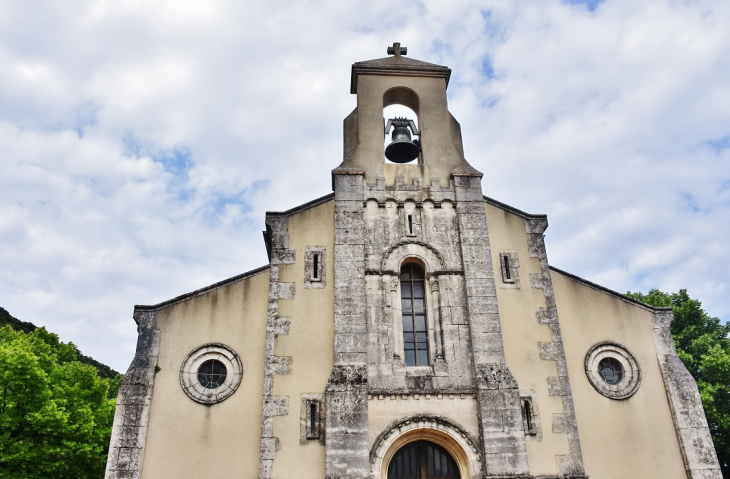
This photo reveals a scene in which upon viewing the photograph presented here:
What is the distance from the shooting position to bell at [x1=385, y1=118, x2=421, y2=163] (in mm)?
15420

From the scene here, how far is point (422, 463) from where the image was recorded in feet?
39.0

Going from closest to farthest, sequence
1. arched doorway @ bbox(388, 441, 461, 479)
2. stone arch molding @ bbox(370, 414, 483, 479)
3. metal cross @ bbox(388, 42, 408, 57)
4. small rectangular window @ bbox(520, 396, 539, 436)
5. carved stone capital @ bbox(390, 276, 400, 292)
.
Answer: stone arch molding @ bbox(370, 414, 483, 479)
arched doorway @ bbox(388, 441, 461, 479)
small rectangular window @ bbox(520, 396, 539, 436)
carved stone capital @ bbox(390, 276, 400, 292)
metal cross @ bbox(388, 42, 408, 57)

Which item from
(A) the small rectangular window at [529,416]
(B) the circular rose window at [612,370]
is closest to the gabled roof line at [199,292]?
(A) the small rectangular window at [529,416]

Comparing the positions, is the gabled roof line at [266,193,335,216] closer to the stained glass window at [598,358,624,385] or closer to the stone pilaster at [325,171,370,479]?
the stone pilaster at [325,171,370,479]

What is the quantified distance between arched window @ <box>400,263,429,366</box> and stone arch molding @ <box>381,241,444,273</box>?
0.36 m

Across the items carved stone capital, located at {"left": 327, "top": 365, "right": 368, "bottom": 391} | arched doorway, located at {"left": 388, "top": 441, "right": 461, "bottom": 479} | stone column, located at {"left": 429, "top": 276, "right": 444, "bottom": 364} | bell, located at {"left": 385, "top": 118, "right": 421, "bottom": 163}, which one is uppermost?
bell, located at {"left": 385, "top": 118, "right": 421, "bottom": 163}

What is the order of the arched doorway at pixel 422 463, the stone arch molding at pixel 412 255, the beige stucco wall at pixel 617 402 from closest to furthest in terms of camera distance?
the arched doorway at pixel 422 463, the beige stucco wall at pixel 617 402, the stone arch molding at pixel 412 255

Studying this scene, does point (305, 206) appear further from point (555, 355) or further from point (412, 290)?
point (555, 355)

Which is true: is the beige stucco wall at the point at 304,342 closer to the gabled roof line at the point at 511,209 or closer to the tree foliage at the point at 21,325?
the gabled roof line at the point at 511,209

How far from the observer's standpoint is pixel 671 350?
528 inches

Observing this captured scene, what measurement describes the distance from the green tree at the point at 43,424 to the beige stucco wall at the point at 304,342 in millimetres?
9323

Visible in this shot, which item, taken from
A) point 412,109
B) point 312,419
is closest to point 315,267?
point 312,419

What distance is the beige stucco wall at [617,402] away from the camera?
479 inches

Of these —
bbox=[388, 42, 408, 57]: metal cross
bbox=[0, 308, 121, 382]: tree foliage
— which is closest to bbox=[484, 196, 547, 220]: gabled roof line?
bbox=[388, 42, 408, 57]: metal cross
